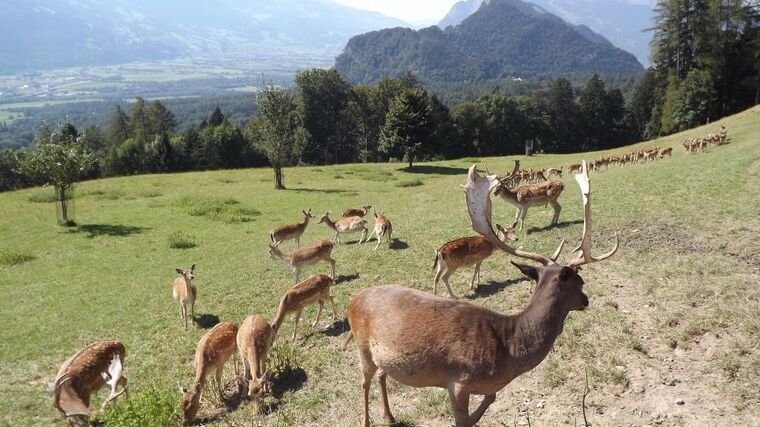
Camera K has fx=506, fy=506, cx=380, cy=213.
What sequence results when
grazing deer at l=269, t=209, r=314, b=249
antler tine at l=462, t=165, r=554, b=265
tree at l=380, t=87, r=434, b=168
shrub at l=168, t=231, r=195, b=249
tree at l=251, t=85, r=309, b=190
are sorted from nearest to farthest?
1. antler tine at l=462, t=165, r=554, b=265
2. grazing deer at l=269, t=209, r=314, b=249
3. shrub at l=168, t=231, r=195, b=249
4. tree at l=251, t=85, r=309, b=190
5. tree at l=380, t=87, r=434, b=168

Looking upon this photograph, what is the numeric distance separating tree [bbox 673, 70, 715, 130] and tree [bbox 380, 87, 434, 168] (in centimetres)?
3385

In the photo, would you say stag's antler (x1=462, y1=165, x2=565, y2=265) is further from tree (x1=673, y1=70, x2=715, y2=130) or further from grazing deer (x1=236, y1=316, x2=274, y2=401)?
tree (x1=673, y1=70, x2=715, y2=130)

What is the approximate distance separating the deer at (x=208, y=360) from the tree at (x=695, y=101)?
70.1m

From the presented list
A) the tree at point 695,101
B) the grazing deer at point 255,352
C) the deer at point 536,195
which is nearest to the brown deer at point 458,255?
the grazing deer at point 255,352

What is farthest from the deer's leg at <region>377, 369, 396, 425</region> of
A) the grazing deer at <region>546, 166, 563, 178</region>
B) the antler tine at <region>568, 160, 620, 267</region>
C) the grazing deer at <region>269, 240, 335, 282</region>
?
the grazing deer at <region>546, 166, 563, 178</region>

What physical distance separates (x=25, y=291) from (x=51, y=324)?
213 inches

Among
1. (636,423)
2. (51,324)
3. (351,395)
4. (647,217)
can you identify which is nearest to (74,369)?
(351,395)

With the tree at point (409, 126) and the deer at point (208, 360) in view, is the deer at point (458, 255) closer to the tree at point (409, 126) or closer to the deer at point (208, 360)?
the deer at point (208, 360)

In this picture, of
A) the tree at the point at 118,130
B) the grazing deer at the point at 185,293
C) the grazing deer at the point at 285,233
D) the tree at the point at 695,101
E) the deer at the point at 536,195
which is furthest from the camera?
the tree at the point at 118,130

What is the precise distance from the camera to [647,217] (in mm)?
17125

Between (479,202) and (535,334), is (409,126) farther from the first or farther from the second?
(535,334)

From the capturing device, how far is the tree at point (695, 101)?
6450 cm

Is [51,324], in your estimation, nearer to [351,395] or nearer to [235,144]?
[351,395]

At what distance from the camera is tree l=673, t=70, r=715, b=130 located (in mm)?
64500
